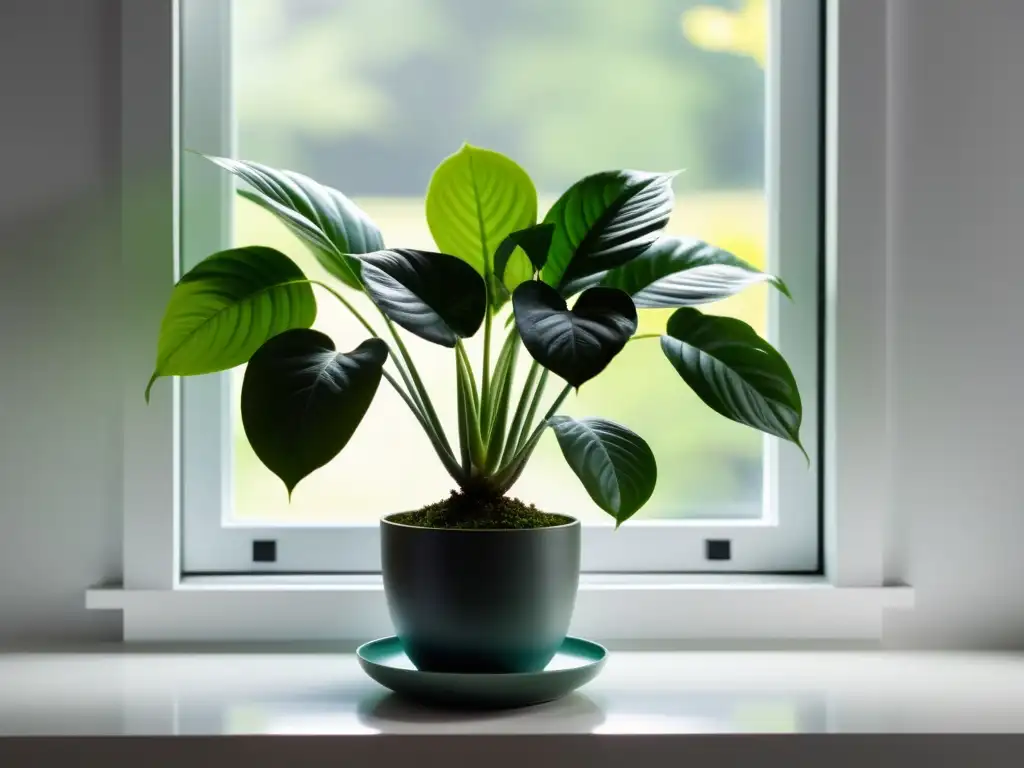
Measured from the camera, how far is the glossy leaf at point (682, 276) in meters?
1.13

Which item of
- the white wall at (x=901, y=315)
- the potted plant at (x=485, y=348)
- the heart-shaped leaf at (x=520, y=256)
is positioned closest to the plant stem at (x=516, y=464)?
the potted plant at (x=485, y=348)

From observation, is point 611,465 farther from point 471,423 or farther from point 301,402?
point 301,402

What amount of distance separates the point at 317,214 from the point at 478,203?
176mm

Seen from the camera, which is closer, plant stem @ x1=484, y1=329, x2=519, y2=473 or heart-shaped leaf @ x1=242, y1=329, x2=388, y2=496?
heart-shaped leaf @ x1=242, y1=329, x2=388, y2=496

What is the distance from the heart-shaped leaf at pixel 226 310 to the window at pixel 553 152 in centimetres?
24

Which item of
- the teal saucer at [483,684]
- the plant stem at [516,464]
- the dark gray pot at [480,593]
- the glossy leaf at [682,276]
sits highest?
the glossy leaf at [682,276]

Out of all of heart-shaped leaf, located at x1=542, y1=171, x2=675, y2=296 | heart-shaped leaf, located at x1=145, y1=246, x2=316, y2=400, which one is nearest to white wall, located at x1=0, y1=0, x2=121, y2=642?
heart-shaped leaf, located at x1=145, y1=246, x2=316, y2=400

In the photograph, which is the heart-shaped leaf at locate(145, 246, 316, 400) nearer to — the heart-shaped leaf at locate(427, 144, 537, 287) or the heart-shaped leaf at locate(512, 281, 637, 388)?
the heart-shaped leaf at locate(427, 144, 537, 287)

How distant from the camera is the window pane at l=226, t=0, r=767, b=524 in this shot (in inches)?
55.4

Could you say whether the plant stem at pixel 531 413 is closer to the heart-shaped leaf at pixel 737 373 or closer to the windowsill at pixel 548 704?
the heart-shaped leaf at pixel 737 373

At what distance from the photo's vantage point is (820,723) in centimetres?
103

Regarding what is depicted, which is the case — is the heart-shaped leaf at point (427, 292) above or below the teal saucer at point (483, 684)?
above

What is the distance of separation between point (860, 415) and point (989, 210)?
0.32 m

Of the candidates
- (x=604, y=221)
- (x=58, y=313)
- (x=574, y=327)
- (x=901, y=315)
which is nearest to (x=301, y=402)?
(x=574, y=327)
